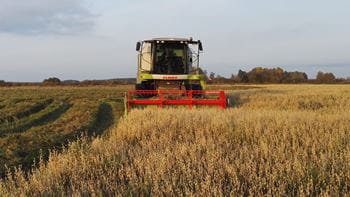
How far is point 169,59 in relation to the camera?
17.7 metres

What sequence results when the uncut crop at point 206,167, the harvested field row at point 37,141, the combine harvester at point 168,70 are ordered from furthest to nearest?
the combine harvester at point 168,70 → the harvested field row at point 37,141 → the uncut crop at point 206,167

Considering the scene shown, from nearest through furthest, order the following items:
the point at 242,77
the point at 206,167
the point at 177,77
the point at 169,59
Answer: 1. the point at 206,167
2. the point at 177,77
3. the point at 169,59
4. the point at 242,77

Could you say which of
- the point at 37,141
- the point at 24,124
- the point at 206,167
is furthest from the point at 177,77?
the point at 206,167

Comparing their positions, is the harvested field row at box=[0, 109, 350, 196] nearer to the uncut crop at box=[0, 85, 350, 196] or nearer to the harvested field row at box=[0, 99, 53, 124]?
the uncut crop at box=[0, 85, 350, 196]

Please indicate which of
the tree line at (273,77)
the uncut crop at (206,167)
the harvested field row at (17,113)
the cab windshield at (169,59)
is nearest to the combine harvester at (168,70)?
the cab windshield at (169,59)

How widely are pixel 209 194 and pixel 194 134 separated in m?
4.36

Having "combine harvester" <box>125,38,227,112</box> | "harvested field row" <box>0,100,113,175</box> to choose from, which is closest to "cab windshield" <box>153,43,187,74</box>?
"combine harvester" <box>125,38,227,112</box>

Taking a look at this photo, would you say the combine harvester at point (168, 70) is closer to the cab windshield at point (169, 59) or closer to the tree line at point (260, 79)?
the cab windshield at point (169, 59)

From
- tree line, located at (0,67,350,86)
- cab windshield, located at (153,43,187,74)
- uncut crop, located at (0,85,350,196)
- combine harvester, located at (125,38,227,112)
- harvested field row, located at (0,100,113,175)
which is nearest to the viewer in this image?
uncut crop, located at (0,85,350,196)

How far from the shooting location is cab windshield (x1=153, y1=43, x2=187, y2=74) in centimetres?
1764

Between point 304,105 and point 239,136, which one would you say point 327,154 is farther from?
point 304,105

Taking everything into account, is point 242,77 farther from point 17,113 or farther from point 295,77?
point 17,113

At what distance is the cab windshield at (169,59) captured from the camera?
57.9 feet

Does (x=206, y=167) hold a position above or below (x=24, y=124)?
above
